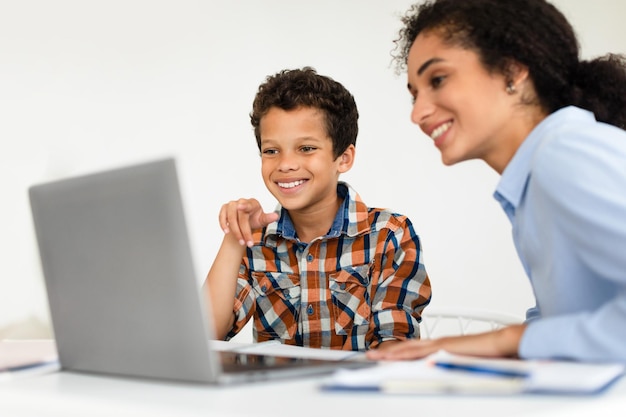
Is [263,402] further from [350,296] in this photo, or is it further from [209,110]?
[209,110]

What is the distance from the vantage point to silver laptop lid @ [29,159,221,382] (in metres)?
0.78

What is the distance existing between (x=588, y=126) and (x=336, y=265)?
2.58ft

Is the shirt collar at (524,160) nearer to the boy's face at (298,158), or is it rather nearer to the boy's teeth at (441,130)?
the boy's teeth at (441,130)

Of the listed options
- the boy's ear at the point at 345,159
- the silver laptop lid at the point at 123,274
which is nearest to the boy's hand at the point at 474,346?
the silver laptop lid at the point at 123,274

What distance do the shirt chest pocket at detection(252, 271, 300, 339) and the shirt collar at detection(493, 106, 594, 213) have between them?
2.20 ft

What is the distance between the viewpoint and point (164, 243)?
788mm

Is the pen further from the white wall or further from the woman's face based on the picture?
the white wall

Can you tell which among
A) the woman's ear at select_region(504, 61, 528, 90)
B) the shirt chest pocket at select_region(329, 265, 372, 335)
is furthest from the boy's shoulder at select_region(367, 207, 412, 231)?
the woman's ear at select_region(504, 61, 528, 90)

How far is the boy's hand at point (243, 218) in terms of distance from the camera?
1576 millimetres

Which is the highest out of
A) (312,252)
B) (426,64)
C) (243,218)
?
(426,64)

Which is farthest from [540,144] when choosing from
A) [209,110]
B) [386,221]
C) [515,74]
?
[209,110]

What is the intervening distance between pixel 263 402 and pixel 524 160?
579mm

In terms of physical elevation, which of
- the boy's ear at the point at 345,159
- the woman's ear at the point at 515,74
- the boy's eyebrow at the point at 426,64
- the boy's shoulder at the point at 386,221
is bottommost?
the boy's shoulder at the point at 386,221

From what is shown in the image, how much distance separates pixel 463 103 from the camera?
1.17 metres
